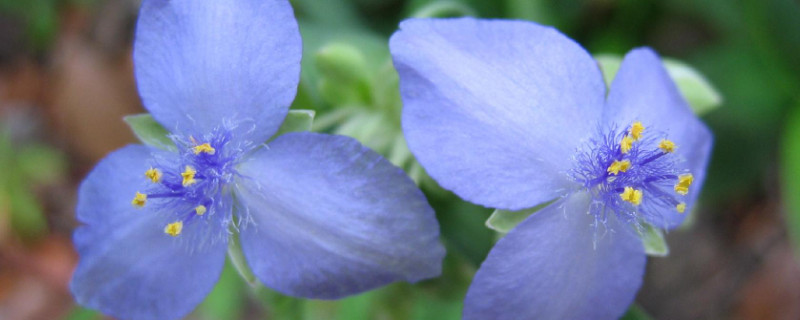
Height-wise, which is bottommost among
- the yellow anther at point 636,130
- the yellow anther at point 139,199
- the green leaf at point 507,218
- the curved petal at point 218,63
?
the green leaf at point 507,218

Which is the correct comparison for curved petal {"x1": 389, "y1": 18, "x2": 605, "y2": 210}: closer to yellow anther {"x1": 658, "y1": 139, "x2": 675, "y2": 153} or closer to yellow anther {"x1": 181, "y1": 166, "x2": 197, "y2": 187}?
yellow anther {"x1": 658, "y1": 139, "x2": 675, "y2": 153}

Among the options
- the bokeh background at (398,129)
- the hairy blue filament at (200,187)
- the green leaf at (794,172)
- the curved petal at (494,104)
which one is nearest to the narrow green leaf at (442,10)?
the bokeh background at (398,129)

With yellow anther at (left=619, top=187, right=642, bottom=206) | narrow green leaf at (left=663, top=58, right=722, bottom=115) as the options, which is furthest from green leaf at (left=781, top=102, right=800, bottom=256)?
yellow anther at (left=619, top=187, right=642, bottom=206)

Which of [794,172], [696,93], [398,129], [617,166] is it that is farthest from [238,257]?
[794,172]

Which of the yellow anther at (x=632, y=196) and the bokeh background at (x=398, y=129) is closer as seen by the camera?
the yellow anther at (x=632, y=196)

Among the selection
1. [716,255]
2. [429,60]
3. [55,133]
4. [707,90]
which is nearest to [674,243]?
[716,255]

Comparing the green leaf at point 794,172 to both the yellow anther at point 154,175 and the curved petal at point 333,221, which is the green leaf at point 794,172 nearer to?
the curved petal at point 333,221
